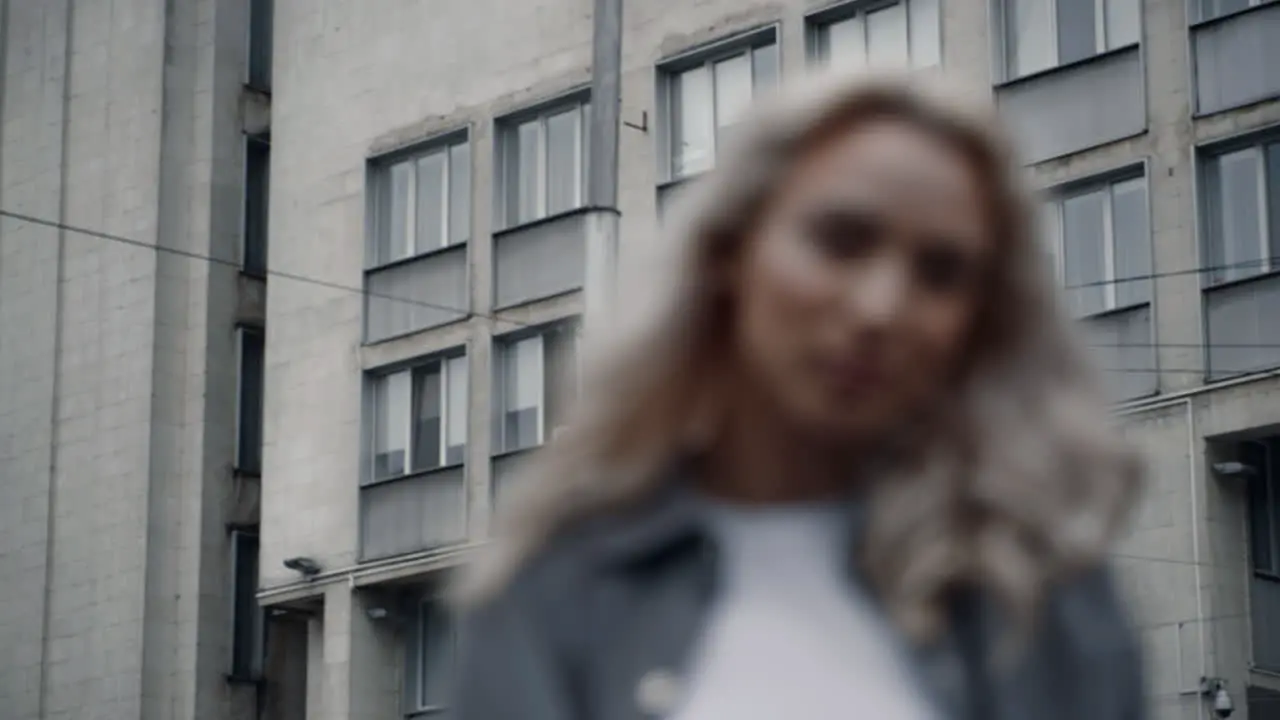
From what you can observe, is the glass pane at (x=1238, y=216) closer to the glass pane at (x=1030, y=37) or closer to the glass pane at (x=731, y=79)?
the glass pane at (x=1030, y=37)

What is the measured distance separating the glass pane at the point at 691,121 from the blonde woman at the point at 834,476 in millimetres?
30824

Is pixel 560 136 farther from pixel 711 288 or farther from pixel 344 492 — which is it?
pixel 711 288

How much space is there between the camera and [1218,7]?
29.0m

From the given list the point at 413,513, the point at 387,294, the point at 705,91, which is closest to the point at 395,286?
the point at 387,294

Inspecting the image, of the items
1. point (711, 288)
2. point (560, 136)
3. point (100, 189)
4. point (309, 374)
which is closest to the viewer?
point (711, 288)

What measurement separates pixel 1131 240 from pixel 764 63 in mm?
5501

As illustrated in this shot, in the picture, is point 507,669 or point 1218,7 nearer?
point 507,669

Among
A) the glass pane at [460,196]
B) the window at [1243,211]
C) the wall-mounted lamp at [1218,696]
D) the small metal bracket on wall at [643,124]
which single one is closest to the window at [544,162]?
the glass pane at [460,196]

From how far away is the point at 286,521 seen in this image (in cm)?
3731

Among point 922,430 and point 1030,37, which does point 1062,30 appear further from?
point 922,430

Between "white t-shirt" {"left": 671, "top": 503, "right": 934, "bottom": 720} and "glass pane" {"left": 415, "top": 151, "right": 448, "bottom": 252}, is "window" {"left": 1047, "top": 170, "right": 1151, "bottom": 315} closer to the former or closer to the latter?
"glass pane" {"left": 415, "top": 151, "right": 448, "bottom": 252}

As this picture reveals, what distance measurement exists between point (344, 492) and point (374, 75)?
535 cm

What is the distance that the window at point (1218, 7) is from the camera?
28844 millimetres

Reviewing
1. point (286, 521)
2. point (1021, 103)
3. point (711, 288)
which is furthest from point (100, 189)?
point (711, 288)
